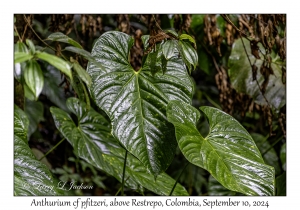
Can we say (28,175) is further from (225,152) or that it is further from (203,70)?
(203,70)

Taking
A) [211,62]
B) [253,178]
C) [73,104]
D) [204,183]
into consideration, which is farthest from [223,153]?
[204,183]

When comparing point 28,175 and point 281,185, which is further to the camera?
point 281,185

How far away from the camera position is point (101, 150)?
50.4 inches

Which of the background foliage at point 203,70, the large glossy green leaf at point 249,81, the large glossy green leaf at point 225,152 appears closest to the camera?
the large glossy green leaf at point 225,152

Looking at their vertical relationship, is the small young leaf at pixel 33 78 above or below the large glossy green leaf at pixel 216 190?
above

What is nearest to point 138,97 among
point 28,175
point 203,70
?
point 28,175

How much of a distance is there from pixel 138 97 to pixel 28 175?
33cm

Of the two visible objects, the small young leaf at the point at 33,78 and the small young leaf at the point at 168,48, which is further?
the small young leaf at the point at 168,48

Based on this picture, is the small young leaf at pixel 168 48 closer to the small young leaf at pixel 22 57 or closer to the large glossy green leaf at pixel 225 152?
the large glossy green leaf at pixel 225 152

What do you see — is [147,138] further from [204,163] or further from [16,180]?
[16,180]

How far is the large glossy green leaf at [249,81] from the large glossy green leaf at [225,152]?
575 mm

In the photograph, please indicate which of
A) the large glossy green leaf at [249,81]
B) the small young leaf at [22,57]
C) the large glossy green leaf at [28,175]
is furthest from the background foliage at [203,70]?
the small young leaf at [22,57]

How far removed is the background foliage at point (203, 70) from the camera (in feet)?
4.65

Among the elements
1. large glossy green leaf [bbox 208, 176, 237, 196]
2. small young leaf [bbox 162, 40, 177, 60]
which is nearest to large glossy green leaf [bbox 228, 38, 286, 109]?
large glossy green leaf [bbox 208, 176, 237, 196]
